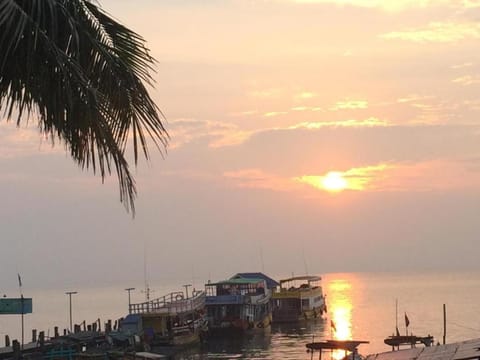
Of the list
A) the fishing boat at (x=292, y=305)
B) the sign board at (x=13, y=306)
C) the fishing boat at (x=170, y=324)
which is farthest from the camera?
the fishing boat at (x=292, y=305)

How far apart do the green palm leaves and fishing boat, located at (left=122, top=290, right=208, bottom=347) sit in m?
45.3

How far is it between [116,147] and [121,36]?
0.91 metres

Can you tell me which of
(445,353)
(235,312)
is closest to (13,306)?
(235,312)

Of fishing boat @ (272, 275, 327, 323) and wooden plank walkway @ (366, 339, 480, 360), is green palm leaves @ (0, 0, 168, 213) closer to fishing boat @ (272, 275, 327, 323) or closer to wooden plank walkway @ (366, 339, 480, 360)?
wooden plank walkway @ (366, 339, 480, 360)

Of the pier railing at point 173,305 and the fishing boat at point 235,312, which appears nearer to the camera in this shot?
the pier railing at point 173,305

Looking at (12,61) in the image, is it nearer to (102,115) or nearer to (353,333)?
(102,115)

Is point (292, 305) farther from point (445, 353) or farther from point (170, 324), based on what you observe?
point (445, 353)

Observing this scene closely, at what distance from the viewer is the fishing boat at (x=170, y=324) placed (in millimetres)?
52062

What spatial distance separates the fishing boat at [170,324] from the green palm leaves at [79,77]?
4528cm

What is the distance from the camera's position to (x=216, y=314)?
2479 inches

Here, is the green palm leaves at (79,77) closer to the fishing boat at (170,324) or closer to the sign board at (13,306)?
the sign board at (13,306)

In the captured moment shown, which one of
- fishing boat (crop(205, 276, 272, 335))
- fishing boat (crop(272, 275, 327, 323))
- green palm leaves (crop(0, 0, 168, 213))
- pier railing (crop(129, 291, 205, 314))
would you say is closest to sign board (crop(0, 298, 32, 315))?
pier railing (crop(129, 291, 205, 314))

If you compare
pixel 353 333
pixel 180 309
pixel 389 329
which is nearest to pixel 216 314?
pixel 180 309

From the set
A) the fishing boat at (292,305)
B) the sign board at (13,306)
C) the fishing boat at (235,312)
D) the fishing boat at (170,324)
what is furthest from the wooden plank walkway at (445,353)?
the fishing boat at (292,305)
